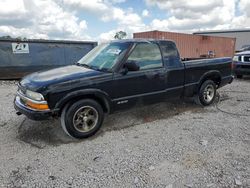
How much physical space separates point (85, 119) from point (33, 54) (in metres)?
7.24

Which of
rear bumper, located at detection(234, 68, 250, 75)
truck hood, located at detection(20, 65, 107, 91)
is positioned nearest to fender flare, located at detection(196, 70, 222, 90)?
truck hood, located at detection(20, 65, 107, 91)

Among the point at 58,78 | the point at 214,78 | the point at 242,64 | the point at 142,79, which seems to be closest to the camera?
the point at 58,78

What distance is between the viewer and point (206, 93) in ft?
19.9

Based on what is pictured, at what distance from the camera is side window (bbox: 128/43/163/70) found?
4.64m

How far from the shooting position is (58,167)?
10.8ft

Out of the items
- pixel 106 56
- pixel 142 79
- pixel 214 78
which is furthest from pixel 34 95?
pixel 214 78

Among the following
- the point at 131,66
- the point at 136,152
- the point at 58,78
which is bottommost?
the point at 136,152

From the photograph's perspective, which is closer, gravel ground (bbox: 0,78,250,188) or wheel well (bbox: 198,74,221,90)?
gravel ground (bbox: 0,78,250,188)

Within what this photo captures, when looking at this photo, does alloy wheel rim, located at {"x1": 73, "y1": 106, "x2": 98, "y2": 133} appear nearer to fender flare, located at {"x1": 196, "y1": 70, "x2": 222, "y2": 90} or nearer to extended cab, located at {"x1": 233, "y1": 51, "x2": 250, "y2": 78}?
fender flare, located at {"x1": 196, "y1": 70, "x2": 222, "y2": 90}

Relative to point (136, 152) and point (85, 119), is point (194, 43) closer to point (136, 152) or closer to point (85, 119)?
point (85, 119)

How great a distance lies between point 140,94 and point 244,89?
519cm

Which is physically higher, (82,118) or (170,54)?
(170,54)

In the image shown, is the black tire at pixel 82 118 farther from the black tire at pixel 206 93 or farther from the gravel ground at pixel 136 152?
the black tire at pixel 206 93

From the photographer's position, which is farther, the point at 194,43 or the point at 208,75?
the point at 194,43
